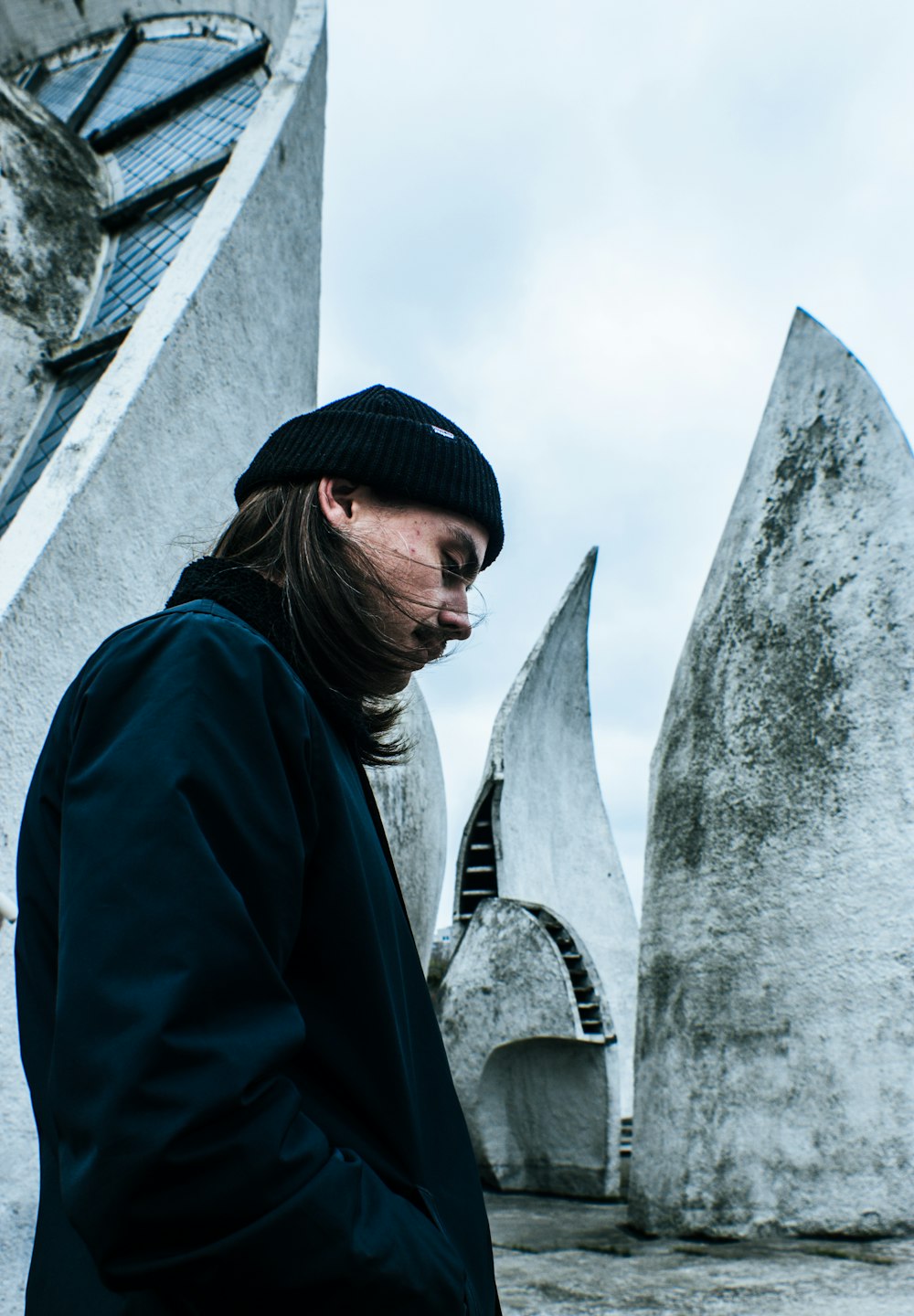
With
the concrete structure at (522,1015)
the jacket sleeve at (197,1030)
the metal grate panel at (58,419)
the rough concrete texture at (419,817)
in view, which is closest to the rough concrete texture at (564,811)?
the concrete structure at (522,1015)

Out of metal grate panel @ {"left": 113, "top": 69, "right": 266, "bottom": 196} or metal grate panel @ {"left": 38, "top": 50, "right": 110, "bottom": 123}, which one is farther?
metal grate panel @ {"left": 38, "top": 50, "right": 110, "bottom": 123}

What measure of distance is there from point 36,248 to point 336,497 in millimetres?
5081

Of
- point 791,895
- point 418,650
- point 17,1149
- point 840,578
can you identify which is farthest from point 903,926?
point 418,650

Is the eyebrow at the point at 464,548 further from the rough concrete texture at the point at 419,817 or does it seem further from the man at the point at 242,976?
the rough concrete texture at the point at 419,817

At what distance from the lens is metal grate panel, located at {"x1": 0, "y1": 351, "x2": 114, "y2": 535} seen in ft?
15.3

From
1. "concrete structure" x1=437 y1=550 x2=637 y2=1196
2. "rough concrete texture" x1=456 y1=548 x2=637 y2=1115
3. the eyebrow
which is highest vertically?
"rough concrete texture" x1=456 y1=548 x2=637 y2=1115

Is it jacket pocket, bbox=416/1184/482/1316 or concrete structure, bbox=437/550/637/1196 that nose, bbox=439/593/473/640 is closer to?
jacket pocket, bbox=416/1184/482/1316

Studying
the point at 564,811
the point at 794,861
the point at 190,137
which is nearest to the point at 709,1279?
the point at 794,861

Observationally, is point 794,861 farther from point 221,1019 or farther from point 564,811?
point 564,811

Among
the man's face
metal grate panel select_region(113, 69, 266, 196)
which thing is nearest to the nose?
the man's face

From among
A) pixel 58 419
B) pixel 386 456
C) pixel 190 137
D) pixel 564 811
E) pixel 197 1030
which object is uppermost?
pixel 190 137

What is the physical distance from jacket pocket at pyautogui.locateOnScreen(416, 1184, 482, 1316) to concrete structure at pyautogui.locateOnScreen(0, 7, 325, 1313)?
3.31 ft

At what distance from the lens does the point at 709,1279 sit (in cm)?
389

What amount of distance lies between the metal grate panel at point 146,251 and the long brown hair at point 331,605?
4.64 m
